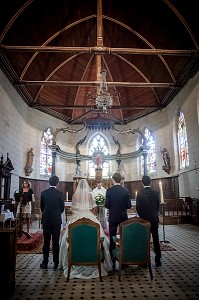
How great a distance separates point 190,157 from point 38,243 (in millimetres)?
8407

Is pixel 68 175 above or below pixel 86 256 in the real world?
above

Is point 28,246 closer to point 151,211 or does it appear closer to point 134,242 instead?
point 134,242

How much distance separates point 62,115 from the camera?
1770 centimetres

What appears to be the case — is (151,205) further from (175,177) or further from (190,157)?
(175,177)

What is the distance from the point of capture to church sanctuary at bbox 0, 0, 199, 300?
4043mm

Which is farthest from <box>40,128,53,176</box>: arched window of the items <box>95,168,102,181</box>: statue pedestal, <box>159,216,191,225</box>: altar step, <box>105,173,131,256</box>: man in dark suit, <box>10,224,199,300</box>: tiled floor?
<box>105,173,131,256</box>: man in dark suit

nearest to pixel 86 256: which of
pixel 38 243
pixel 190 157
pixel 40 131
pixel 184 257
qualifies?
pixel 184 257

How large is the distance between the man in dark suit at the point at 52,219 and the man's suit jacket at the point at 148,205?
5.70 feet

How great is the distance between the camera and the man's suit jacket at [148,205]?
481 centimetres

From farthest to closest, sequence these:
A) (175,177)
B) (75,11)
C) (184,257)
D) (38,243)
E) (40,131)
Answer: (40,131) < (175,177) < (75,11) < (38,243) < (184,257)

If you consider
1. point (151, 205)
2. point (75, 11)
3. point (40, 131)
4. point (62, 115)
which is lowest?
point (151, 205)

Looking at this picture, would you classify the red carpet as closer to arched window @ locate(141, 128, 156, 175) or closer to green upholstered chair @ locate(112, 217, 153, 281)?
green upholstered chair @ locate(112, 217, 153, 281)

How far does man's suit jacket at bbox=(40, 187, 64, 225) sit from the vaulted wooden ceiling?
661cm

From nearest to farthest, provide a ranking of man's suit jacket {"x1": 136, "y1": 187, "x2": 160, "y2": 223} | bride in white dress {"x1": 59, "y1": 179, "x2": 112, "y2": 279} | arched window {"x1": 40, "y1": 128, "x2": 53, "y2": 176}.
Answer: bride in white dress {"x1": 59, "y1": 179, "x2": 112, "y2": 279} < man's suit jacket {"x1": 136, "y1": 187, "x2": 160, "y2": 223} < arched window {"x1": 40, "y1": 128, "x2": 53, "y2": 176}
